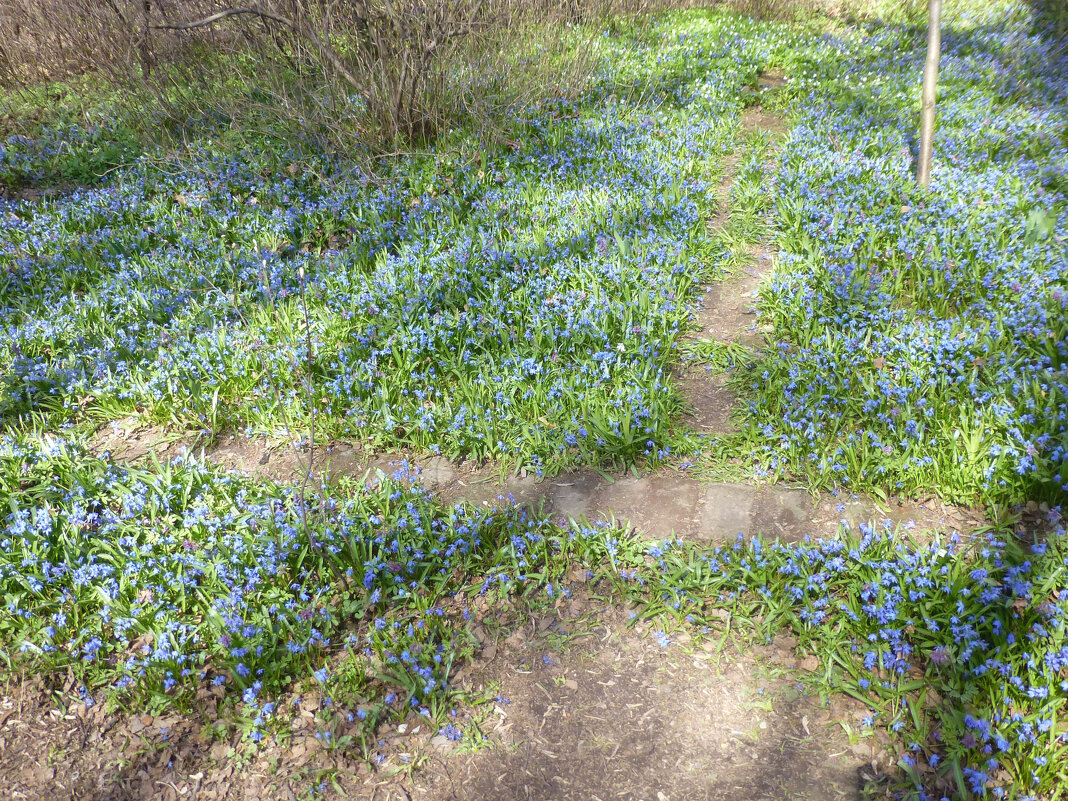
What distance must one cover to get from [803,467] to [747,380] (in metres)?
0.78

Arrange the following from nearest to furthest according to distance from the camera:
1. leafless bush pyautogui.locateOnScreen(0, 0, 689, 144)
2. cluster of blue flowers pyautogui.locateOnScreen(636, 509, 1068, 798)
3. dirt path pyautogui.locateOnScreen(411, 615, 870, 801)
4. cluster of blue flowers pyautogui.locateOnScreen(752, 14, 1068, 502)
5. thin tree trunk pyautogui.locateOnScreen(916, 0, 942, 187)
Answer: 1. cluster of blue flowers pyautogui.locateOnScreen(636, 509, 1068, 798)
2. dirt path pyautogui.locateOnScreen(411, 615, 870, 801)
3. cluster of blue flowers pyautogui.locateOnScreen(752, 14, 1068, 502)
4. thin tree trunk pyautogui.locateOnScreen(916, 0, 942, 187)
5. leafless bush pyautogui.locateOnScreen(0, 0, 689, 144)

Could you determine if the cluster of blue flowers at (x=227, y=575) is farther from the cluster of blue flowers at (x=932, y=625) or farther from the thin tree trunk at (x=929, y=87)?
the thin tree trunk at (x=929, y=87)

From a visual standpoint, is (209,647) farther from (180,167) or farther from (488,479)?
(180,167)

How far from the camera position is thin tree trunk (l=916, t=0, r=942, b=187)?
4518 millimetres

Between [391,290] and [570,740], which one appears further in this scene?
[391,290]

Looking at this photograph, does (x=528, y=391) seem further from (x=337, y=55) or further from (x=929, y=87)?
(x=337, y=55)

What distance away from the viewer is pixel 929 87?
15.6 feet

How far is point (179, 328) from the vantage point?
4621mm

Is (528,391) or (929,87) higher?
(929,87)

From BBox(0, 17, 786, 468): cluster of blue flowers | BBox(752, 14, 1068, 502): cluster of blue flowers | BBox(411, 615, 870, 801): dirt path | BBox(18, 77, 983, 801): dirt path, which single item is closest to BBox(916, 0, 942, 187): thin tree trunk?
BBox(752, 14, 1068, 502): cluster of blue flowers

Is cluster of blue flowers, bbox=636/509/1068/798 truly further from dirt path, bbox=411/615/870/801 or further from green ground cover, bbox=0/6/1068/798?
dirt path, bbox=411/615/870/801

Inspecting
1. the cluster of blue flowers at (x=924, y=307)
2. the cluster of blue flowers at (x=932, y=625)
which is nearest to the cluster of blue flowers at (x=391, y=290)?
the cluster of blue flowers at (x=924, y=307)

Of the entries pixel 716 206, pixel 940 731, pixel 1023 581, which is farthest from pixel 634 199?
pixel 940 731

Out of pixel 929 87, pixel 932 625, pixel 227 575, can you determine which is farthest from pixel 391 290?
pixel 929 87
